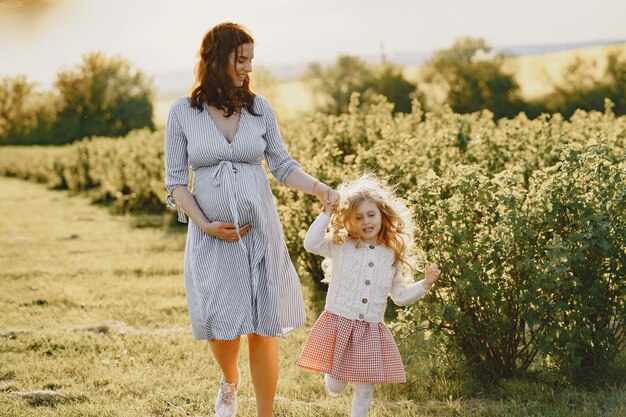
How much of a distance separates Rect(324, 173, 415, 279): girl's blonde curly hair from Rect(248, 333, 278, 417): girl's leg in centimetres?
65

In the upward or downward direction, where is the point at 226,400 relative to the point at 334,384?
downward

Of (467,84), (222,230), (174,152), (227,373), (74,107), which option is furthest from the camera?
(74,107)

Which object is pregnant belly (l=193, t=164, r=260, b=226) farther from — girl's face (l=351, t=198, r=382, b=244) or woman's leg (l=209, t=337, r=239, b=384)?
woman's leg (l=209, t=337, r=239, b=384)

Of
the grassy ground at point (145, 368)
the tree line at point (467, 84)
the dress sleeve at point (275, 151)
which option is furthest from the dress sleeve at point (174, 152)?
the tree line at point (467, 84)

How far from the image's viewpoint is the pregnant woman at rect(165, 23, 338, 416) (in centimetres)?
409

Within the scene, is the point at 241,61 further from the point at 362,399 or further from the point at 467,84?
the point at 467,84

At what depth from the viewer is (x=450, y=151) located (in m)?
7.46

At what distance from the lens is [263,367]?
Result: 429 cm

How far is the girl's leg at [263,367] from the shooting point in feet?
14.0

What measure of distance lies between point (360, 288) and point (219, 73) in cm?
130

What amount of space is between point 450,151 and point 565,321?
2.92 metres

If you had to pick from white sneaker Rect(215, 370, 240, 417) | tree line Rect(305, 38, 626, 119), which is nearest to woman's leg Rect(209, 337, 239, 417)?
white sneaker Rect(215, 370, 240, 417)

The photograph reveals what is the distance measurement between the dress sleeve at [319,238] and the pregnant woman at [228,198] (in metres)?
0.11

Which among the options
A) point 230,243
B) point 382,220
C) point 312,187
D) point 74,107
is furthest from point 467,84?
point 230,243
